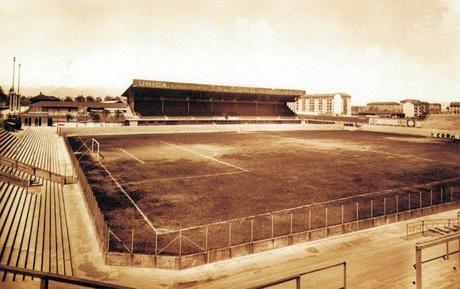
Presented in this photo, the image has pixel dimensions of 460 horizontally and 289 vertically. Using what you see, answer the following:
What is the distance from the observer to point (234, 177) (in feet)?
86.5

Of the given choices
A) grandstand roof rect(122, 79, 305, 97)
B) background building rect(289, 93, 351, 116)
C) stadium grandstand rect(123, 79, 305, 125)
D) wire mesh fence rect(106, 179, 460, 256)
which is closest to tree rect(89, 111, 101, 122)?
grandstand roof rect(122, 79, 305, 97)

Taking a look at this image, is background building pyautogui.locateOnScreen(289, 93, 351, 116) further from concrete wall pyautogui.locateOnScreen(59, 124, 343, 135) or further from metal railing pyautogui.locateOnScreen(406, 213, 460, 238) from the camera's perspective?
metal railing pyautogui.locateOnScreen(406, 213, 460, 238)

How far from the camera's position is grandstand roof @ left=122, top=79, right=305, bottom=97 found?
6850cm

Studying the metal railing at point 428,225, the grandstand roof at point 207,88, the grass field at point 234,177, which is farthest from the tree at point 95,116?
the metal railing at point 428,225

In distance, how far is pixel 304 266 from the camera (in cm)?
1165

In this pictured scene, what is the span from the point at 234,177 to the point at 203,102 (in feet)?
190

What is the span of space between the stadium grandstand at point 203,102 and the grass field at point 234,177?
101 feet

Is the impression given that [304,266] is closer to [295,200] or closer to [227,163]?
[295,200]

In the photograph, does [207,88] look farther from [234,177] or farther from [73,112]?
[234,177]

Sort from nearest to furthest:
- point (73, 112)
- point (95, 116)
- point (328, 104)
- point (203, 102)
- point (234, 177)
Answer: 1. point (234, 177)
2. point (95, 116)
3. point (203, 102)
4. point (73, 112)
5. point (328, 104)

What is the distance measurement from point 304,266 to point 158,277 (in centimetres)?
539

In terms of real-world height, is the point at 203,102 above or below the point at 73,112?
above

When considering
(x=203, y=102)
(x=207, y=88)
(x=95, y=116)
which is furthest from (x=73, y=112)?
(x=207, y=88)

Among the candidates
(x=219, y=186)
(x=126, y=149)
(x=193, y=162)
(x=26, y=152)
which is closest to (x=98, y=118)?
(x=126, y=149)
